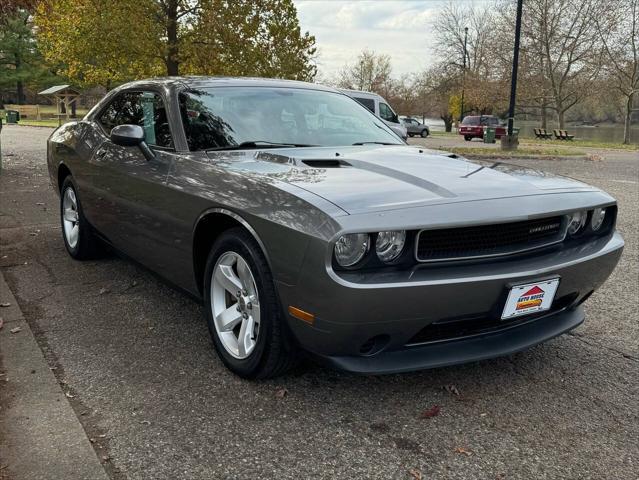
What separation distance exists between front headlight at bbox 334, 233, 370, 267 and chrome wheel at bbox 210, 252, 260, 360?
0.53m

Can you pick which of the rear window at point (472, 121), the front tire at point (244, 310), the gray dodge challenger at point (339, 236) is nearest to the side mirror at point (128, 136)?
the gray dodge challenger at point (339, 236)

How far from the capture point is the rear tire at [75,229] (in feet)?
15.6

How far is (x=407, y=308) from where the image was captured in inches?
92.0

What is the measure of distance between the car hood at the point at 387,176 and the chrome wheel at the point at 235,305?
47 centimetres

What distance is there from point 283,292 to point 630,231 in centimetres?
553

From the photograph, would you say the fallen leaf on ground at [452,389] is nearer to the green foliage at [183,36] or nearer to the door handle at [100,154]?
the door handle at [100,154]

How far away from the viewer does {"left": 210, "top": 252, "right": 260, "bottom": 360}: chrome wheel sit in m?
2.80

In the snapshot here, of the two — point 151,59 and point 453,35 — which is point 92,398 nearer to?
point 151,59

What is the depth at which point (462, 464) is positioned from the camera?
7.49 ft

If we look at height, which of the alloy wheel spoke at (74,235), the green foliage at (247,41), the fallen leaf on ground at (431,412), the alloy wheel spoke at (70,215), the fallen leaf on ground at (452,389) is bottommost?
the fallen leaf on ground at (431,412)

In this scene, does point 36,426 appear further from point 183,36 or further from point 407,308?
point 183,36

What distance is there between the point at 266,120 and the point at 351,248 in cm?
159

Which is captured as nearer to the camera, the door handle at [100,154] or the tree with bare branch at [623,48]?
the door handle at [100,154]

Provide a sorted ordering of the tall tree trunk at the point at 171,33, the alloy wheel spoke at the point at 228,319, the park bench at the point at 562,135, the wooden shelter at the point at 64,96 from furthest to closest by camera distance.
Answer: the wooden shelter at the point at 64,96 → the park bench at the point at 562,135 → the tall tree trunk at the point at 171,33 → the alloy wheel spoke at the point at 228,319
